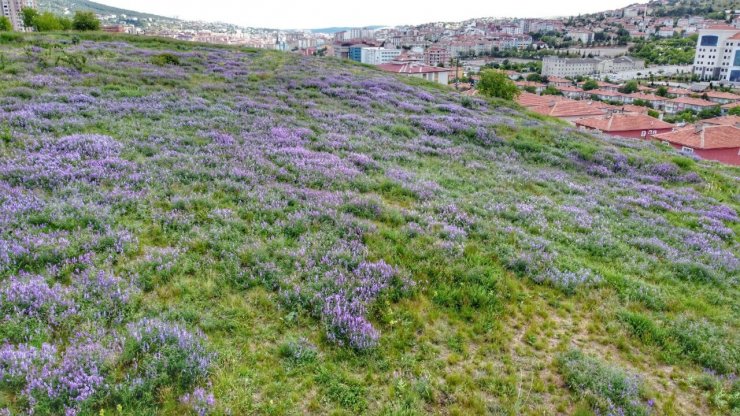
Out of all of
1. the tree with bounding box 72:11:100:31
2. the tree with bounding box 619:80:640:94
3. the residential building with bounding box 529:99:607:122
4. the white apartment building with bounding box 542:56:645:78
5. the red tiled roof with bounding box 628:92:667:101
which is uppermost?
the white apartment building with bounding box 542:56:645:78

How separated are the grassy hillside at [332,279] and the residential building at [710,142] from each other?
1502 inches

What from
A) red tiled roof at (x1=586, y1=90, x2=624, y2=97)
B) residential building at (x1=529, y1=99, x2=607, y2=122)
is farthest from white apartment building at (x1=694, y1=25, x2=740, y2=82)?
residential building at (x1=529, y1=99, x2=607, y2=122)

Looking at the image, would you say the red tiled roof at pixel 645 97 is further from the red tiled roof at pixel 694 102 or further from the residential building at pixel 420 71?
the residential building at pixel 420 71

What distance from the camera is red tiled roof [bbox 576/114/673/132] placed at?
59875 millimetres

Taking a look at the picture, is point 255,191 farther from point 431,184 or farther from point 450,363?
point 450,363

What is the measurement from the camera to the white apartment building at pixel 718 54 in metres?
166

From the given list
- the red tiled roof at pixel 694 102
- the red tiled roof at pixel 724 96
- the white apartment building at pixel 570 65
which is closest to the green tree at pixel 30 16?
the red tiled roof at pixel 694 102

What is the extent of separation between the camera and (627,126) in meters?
60.6

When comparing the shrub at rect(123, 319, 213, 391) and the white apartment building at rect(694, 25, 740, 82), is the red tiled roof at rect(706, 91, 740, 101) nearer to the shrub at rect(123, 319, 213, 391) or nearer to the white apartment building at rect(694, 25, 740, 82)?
the white apartment building at rect(694, 25, 740, 82)

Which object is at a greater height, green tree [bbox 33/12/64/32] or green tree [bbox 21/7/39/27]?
green tree [bbox 21/7/39/27]

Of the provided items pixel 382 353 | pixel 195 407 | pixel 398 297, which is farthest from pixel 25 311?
pixel 398 297

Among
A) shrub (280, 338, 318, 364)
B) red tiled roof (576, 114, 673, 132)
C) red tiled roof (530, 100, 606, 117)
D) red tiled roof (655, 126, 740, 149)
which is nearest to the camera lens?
shrub (280, 338, 318, 364)

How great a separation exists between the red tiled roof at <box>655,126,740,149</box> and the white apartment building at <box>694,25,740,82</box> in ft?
527

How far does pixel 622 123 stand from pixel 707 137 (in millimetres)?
14170
